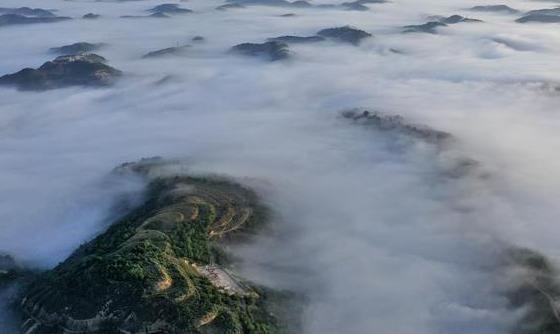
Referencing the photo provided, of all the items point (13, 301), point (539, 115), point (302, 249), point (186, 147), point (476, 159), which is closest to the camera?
point (13, 301)

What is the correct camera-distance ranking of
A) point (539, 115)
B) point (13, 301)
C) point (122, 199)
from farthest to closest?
1. point (539, 115)
2. point (122, 199)
3. point (13, 301)

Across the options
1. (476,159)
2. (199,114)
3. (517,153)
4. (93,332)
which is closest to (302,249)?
(93,332)

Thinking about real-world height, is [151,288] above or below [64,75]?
below

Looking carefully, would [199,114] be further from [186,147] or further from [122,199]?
[122,199]

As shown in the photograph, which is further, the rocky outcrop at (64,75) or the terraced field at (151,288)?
the rocky outcrop at (64,75)

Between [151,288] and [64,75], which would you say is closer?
[151,288]

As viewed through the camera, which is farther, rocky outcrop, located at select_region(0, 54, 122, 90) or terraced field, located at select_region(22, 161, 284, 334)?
rocky outcrop, located at select_region(0, 54, 122, 90)

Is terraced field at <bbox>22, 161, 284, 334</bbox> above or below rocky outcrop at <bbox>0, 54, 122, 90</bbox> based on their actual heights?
below

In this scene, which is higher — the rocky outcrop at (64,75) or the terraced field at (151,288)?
the rocky outcrop at (64,75)
